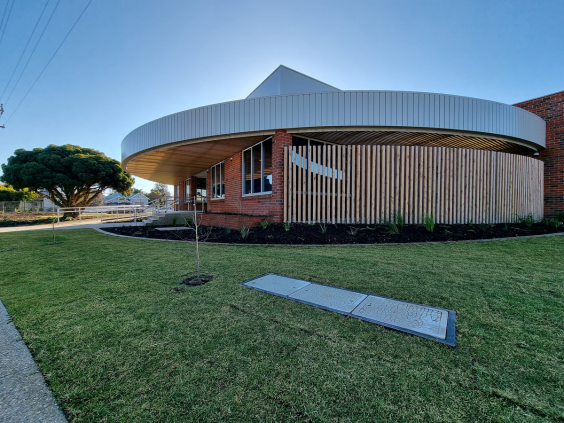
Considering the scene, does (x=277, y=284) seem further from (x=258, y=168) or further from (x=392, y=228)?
(x=258, y=168)

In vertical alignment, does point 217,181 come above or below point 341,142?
below

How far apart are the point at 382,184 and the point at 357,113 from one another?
2409 millimetres

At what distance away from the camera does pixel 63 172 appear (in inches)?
850

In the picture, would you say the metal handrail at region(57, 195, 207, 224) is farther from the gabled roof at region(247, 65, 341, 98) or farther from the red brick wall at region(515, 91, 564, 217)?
the red brick wall at region(515, 91, 564, 217)

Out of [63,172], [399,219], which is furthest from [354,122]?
[63,172]

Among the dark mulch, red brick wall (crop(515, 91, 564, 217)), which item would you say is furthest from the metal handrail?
red brick wall (crop(515, 91, 564, 217))

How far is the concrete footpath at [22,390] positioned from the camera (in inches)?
53.4

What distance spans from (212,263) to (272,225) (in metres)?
3.81

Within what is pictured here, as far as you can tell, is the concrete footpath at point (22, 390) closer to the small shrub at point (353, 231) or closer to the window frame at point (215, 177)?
the small shrub at point (353, 231)

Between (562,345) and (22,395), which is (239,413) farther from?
(562,345)

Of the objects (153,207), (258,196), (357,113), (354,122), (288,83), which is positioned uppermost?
(288,83)

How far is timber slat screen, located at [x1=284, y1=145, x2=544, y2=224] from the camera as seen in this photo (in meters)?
8.04

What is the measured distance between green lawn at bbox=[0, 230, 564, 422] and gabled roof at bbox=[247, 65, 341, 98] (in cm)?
1294

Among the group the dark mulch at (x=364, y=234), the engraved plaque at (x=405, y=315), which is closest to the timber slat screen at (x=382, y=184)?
the dark mulch at (x=364, y=234)
